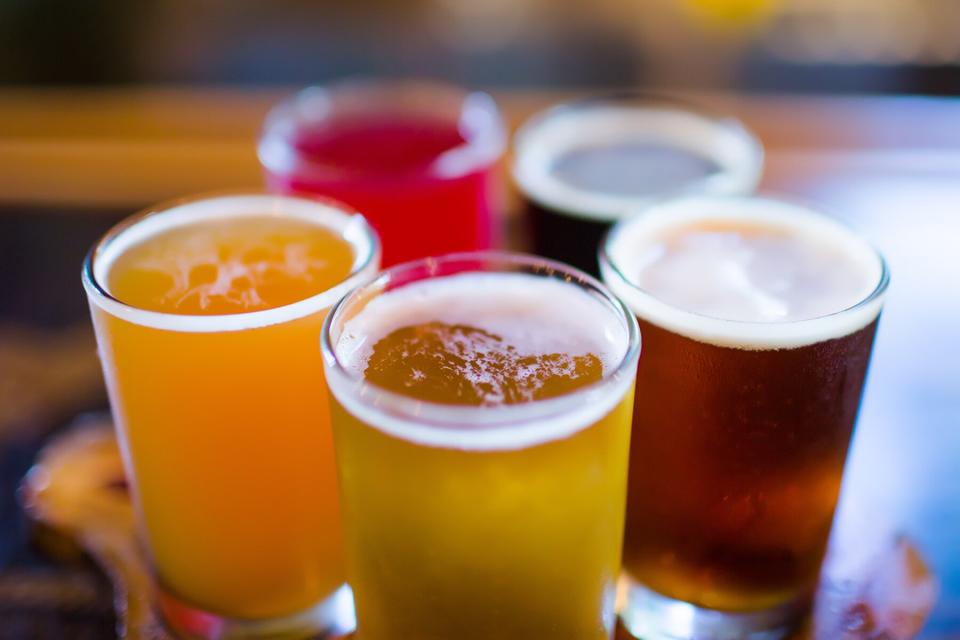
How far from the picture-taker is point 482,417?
73cm

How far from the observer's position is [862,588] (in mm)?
1089

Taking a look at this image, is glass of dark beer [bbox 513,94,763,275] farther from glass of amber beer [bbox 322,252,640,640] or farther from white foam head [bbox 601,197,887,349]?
glass of amber beer [bbox 322,252,640,640]

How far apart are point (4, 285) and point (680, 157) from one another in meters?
1.14

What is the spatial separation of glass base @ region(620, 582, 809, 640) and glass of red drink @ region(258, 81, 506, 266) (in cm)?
53

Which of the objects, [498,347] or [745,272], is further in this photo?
[745,272]

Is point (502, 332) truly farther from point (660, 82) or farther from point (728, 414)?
point (660, 82)

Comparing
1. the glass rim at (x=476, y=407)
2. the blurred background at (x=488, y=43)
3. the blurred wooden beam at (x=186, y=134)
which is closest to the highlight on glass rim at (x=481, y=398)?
the glass rim at (x=476, y=407)

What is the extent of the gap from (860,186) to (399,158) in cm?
90

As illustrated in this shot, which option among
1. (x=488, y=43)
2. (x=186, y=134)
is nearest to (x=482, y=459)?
(x=186, y=134)

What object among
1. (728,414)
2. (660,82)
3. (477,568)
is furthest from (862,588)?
(660,82)

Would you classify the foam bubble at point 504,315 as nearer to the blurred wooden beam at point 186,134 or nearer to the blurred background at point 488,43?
the blurred wooden beam at point 186,134

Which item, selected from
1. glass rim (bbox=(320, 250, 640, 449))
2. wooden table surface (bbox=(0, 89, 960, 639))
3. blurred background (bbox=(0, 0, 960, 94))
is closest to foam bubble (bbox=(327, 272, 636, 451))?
glass rim (bbox=(320, 250, 640, 449))

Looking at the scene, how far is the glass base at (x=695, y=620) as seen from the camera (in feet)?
3.29

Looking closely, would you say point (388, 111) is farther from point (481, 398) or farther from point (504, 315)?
point (481, 398)
